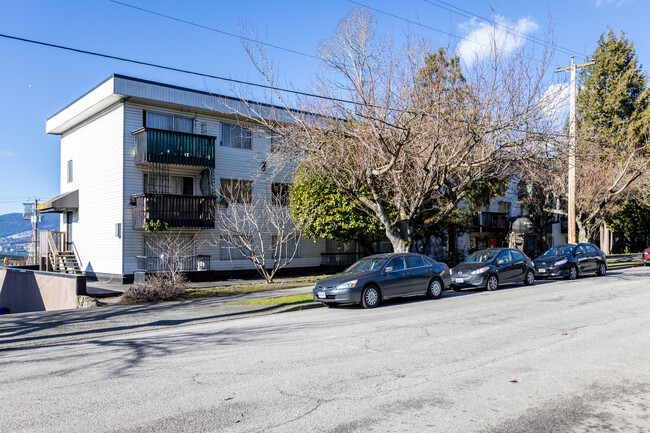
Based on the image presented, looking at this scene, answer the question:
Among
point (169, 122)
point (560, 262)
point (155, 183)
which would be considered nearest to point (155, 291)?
point (155, 183)

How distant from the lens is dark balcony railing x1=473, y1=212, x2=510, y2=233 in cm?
4006

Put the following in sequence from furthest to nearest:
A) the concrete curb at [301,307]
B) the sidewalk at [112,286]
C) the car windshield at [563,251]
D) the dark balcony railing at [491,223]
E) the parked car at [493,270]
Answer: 1. the dark balcony railing at [491,223]
2. the car windshield at [563,251]
3. the sidewalk at [112,286]
4. the parked car at [493,270]
5. the concrete curb at [301,307]

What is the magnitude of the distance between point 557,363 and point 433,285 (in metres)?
8.38

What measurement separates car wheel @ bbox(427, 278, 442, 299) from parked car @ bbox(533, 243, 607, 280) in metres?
8.32

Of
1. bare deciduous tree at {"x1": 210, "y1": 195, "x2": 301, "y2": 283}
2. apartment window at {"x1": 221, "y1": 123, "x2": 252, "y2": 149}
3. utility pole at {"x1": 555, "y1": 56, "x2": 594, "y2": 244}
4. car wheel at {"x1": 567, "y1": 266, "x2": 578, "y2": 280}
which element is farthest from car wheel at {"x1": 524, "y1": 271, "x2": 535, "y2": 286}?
apartment window at {"x1": 221, "y1": 123, "x2": 252, "y2": 149}

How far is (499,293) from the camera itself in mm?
16719

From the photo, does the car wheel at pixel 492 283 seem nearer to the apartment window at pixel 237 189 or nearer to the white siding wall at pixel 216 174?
the white siding wall at pixel 216 174

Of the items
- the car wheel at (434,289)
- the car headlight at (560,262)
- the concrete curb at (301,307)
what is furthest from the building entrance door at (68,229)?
the car headlight at (560,262)

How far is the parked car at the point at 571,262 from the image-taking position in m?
21.5

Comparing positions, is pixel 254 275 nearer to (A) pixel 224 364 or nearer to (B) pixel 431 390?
(A) pixel 224 364

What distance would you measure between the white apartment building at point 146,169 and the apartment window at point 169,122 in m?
0.05

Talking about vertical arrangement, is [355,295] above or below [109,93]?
below

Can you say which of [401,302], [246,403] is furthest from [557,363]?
[401,302]

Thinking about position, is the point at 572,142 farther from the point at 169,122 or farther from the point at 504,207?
the point at 504,207
